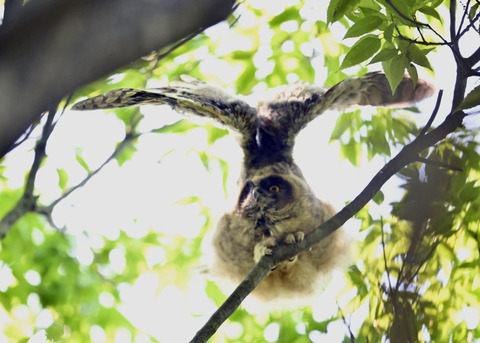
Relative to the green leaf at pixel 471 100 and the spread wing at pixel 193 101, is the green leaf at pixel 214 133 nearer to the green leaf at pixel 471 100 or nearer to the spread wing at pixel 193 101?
the spread wing at pixel 193 101

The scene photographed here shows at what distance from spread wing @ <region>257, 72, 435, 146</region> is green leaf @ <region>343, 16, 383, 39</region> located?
78 centimetres

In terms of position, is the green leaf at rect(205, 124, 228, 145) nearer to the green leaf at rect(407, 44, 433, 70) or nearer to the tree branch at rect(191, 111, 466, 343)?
the tree branch at rect(191, 111, 466, 343)

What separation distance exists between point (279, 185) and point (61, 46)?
81.2 inches

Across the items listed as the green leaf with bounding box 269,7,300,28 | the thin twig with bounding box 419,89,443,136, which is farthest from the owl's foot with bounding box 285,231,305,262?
the green leaf with bounding box 269,7,300,28

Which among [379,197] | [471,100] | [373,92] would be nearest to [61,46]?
[471,100]

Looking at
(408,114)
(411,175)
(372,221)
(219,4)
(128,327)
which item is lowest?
(128,327)

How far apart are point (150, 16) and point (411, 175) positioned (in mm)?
1362

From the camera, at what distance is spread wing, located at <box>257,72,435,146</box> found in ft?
8.98

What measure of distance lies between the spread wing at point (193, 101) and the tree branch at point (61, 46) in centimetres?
127

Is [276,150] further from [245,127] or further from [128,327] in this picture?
[128,327]

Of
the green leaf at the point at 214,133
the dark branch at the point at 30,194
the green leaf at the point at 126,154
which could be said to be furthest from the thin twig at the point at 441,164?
the green leaf at the point at 126,154

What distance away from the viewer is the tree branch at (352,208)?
1.93 m

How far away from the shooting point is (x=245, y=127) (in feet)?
9.79

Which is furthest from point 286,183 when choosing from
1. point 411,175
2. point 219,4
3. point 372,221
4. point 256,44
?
point 219,4
